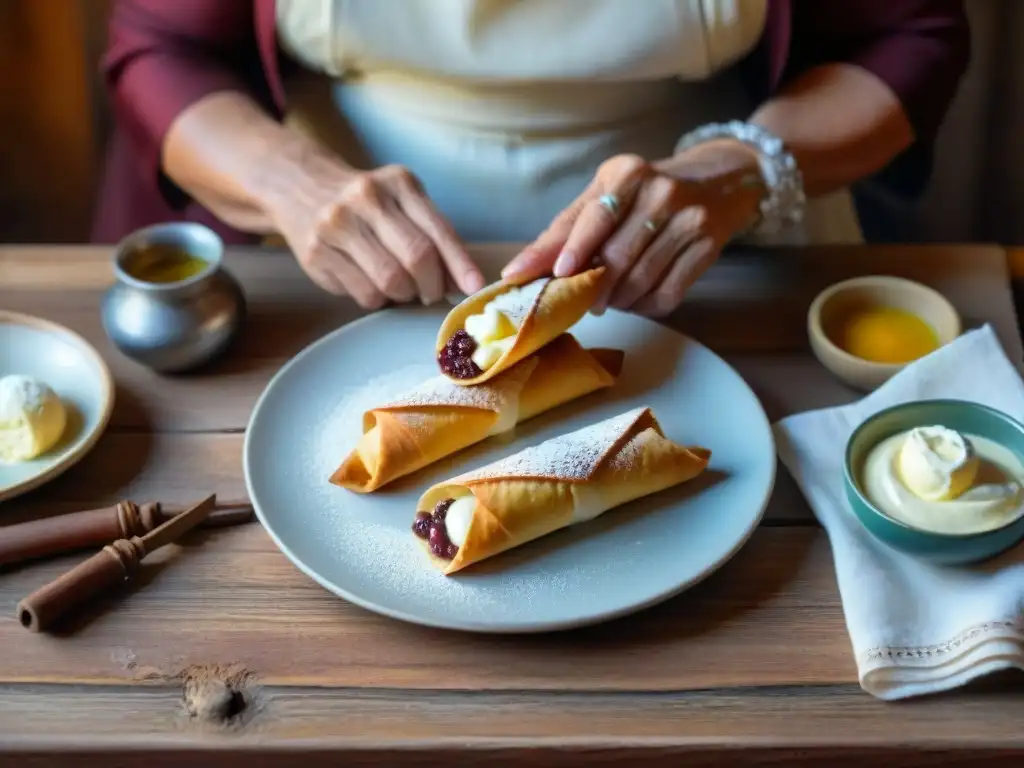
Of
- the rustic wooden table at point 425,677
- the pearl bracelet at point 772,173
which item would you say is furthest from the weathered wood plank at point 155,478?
the pearl bracelet at point 772,173

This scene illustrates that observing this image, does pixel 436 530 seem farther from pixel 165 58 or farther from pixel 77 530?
pixel 165 58

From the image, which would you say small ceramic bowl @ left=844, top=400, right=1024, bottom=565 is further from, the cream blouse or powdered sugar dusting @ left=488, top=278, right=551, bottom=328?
the cream blouse

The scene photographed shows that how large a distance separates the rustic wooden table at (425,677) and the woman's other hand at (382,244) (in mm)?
248

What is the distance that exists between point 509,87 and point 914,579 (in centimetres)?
73

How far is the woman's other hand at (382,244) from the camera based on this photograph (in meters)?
1.13

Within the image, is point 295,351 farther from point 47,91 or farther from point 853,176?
point 47,91

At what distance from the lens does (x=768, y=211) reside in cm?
126

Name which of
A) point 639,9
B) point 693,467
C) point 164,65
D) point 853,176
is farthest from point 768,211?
point 164,65

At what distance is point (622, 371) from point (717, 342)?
13 centimetres

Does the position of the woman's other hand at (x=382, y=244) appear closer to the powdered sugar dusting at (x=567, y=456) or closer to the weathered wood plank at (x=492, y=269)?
the weathered wood plank at (x=492, y=269)

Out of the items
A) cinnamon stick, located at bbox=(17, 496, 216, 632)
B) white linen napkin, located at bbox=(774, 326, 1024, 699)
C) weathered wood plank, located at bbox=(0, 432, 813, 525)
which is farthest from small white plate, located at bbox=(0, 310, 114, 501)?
white linen napkin, located at bbox=(774, 326, 1024, 699)

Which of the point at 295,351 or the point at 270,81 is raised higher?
the point at 270,81

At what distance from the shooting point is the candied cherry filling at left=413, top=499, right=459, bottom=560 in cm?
92

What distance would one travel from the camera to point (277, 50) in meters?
1.35
